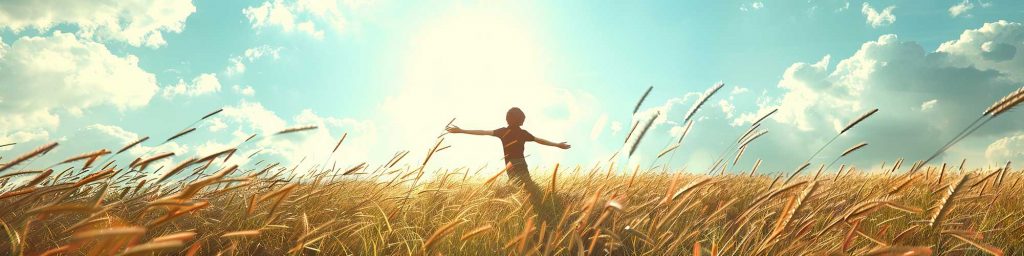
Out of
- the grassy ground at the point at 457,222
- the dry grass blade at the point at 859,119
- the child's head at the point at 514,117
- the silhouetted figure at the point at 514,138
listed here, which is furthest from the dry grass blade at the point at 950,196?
the child's head at the point at 514,117

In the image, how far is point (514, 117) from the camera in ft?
19.3

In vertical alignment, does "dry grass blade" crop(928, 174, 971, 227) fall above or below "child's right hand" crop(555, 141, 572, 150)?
below

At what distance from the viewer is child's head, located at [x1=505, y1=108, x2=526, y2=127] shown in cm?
588

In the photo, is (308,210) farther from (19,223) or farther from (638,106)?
(638,106)

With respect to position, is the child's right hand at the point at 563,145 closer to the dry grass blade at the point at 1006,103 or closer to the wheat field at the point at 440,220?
the wheat field at the point at 440,220

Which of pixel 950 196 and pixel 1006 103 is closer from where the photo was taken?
pixel 950 196

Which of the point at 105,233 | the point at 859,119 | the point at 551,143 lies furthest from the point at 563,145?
the point at 105,233

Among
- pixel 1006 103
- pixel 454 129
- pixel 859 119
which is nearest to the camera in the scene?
pixel 1006 103

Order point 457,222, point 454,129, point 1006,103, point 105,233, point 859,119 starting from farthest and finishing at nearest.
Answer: point 454,129
point 859,119
point 1006,103
point 457,222
point 105,233

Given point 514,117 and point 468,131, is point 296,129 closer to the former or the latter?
point 468,131

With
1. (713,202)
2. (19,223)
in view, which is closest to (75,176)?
(19,223)

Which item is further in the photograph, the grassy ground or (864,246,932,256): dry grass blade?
the grassy ground

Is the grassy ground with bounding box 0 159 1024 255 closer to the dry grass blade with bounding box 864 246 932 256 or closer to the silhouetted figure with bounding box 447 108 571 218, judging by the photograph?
the dry grass blade with bounding box 864 246 932 256

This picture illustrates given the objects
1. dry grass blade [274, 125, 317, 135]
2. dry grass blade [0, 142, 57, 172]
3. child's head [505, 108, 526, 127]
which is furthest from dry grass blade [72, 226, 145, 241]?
child's head [505, 108, 526, 127]
